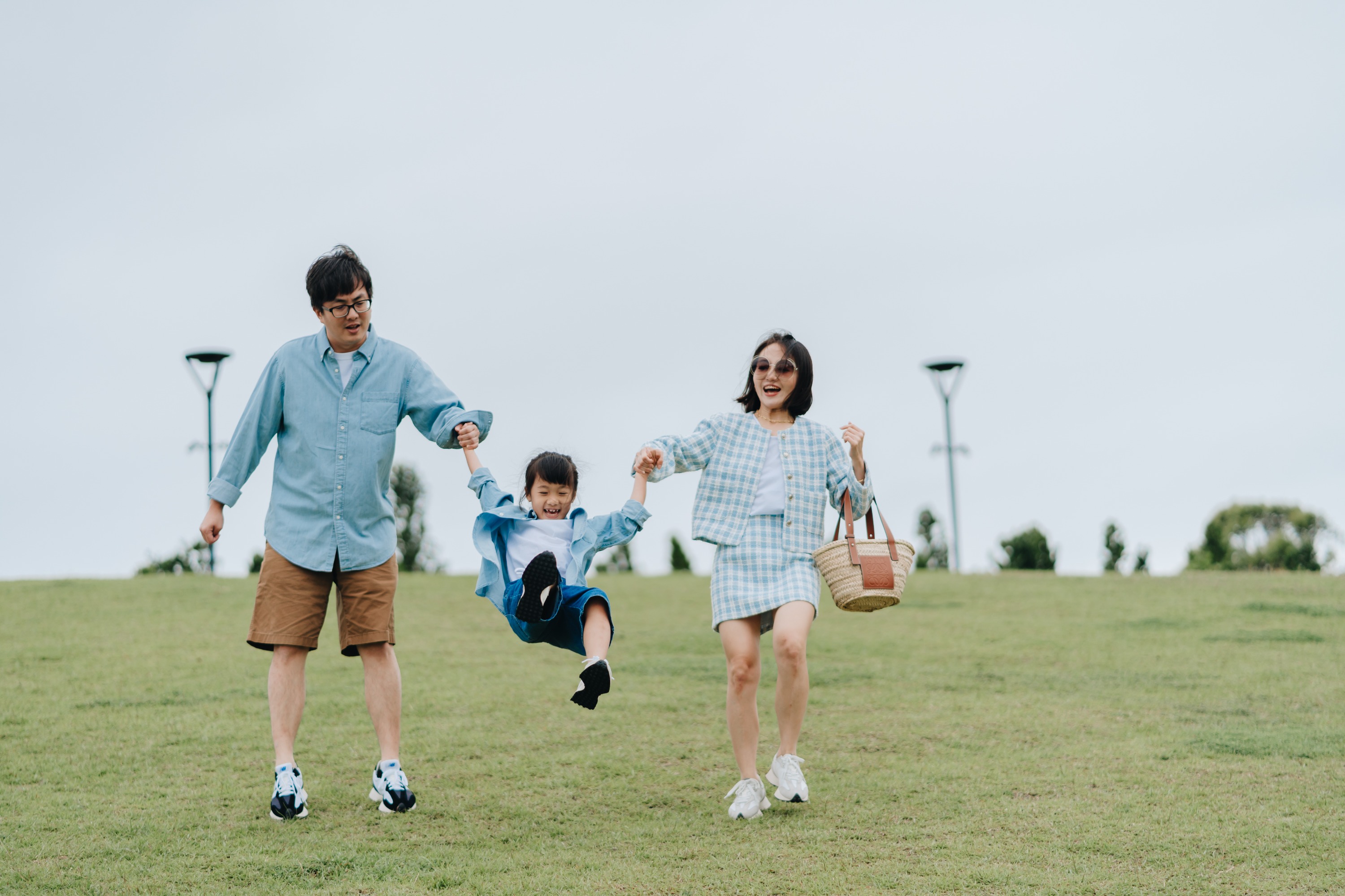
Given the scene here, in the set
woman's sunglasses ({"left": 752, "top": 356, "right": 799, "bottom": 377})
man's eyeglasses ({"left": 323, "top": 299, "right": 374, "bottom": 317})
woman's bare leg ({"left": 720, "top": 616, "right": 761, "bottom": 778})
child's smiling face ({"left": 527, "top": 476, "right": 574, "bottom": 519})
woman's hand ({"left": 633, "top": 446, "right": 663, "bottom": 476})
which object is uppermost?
man's eyeglasses ({"left": 323, "top": 299, "right": 374, "bottom": 317})

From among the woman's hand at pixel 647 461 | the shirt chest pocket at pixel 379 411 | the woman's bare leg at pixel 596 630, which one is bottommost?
the woman's bare leg at pixel 596 630

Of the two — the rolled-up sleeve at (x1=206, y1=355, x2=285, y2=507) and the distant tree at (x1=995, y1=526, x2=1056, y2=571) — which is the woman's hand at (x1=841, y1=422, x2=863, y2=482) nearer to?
the rolled-up sleeve at (x1=206, y1=355, x2=285, y2=507)

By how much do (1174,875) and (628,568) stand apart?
14.8 m

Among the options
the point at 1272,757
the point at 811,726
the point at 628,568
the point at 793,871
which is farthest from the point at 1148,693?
the point at 628,568

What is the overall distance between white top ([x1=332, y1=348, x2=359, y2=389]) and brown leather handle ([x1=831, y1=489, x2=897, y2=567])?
2168mm

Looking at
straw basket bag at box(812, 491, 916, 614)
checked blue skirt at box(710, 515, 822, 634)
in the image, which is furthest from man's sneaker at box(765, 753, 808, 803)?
straw basket bag at box(812, 491, 916, 614)

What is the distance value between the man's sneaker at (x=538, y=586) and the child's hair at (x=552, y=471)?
18.6 inches

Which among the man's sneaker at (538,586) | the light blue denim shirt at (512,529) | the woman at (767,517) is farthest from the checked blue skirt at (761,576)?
Result: the man's sneaker at (538,586)

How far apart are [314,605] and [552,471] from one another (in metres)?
1.12

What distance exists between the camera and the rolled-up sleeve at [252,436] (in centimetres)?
512

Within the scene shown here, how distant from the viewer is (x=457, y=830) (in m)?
4.91

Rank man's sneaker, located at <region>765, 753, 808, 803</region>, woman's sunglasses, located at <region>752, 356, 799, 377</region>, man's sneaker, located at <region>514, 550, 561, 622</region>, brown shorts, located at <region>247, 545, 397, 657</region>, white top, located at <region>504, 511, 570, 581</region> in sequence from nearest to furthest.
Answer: man's sneaker, located at <region>514, 550, 561, 622</region> < brown shorts, located at <region>247, 545, 397, 657</region> < white top, located at <region>504, 511, 570, 581</region> < man's sneaker, located at <region>765, 753, 808, 803</region> < woman's sunglasses, located at <region>752, 356, 799, 377</region>

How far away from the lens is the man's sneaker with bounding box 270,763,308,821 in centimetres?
500

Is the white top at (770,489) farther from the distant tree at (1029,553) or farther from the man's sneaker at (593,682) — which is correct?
the distant tree at (1029,553)
